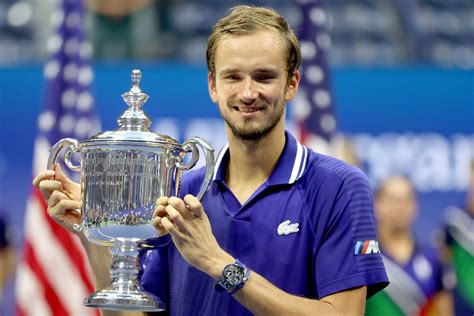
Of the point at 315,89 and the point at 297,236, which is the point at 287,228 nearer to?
the point at 297,236

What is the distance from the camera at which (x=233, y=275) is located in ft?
7.70

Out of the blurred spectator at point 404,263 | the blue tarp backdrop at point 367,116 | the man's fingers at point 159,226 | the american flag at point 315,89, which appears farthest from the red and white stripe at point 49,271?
the man's fingers at point 159,226

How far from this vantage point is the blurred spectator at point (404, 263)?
582 cm

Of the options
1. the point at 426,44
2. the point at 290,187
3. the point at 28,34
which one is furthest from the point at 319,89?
the point at 290,187

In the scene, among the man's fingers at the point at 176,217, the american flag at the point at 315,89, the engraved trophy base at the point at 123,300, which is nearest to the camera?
the man's fingers at the point at 176,217

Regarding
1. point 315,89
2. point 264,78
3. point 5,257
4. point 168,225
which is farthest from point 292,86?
point 5,257

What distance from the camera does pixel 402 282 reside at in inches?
231

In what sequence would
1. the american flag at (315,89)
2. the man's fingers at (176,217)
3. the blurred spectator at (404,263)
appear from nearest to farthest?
1. the man's fingers at (176,217)
2. the american flag at (315,89)
3. the blurred spectator at (404,263)

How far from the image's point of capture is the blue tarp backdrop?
613 centimetres

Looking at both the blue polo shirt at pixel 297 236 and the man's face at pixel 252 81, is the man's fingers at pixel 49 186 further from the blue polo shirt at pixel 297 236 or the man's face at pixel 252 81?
the man's face at pixel 252 81

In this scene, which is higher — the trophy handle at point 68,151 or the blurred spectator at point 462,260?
the trophy handle at point 68,151

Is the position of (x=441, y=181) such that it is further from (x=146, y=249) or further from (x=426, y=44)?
(x=146, y=249)

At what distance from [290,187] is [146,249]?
0.39 meters

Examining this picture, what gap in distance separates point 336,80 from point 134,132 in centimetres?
380
